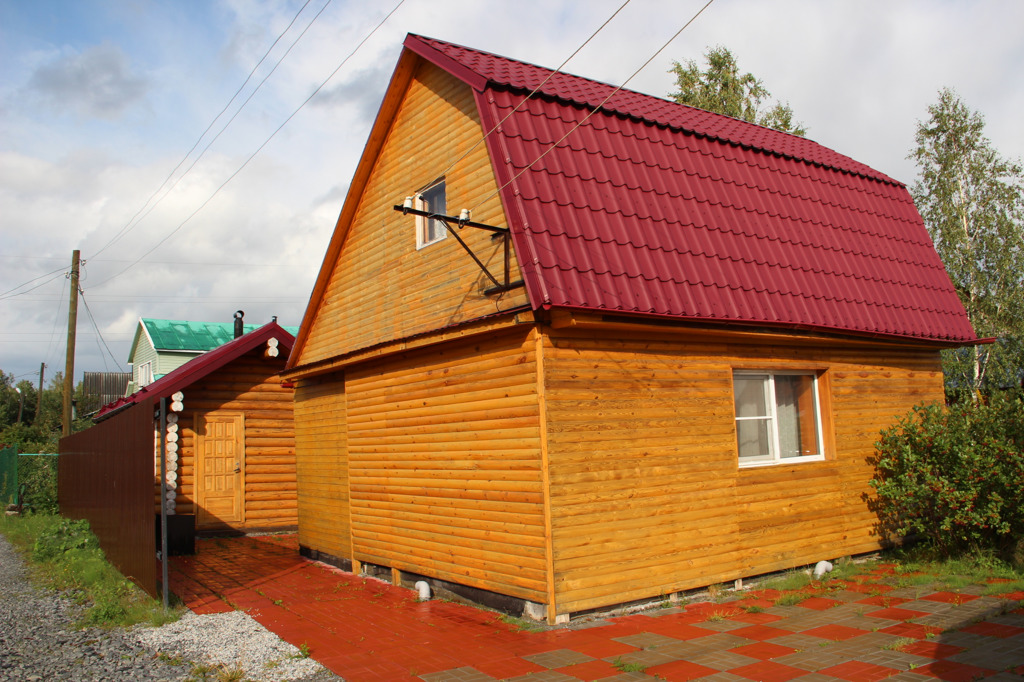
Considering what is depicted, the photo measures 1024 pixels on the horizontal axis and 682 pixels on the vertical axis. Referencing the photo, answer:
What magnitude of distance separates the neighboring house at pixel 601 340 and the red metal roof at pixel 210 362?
378cm

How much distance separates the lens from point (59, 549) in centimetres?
1228

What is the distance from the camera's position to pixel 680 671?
212 inches

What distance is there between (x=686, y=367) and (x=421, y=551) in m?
3.83

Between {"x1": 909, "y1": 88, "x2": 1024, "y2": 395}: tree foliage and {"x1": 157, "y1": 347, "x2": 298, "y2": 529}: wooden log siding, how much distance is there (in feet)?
56.0

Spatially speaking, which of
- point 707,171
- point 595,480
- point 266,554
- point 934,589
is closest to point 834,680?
point 595,480

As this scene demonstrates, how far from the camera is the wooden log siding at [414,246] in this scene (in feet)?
26.6

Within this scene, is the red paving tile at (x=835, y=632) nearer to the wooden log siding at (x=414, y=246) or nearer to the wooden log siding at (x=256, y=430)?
the wooden log siding at (x=414, y=246)

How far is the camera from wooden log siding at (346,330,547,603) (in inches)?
277

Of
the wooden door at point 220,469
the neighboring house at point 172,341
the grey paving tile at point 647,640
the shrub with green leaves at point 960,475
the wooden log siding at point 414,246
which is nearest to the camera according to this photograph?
the grey paving tile at point 647,640

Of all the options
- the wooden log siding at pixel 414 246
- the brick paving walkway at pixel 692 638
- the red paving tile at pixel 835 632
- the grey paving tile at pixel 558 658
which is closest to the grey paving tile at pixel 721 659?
the brick paving walkway at pixel 692 638

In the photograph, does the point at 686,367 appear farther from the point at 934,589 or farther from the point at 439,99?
the point at 439,99

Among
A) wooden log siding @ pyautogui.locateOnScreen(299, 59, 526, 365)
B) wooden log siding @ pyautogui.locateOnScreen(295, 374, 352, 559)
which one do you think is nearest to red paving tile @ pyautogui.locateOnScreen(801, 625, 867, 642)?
wooden log siding @ pyautogui.locateOnScreen(299, 59, 526, 365)

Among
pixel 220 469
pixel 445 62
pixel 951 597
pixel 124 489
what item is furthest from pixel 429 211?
pixel 220 469

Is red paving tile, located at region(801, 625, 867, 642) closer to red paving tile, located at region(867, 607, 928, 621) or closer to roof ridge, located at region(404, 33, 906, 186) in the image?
red paving tile, located at region(867, 607, 928, 621)
